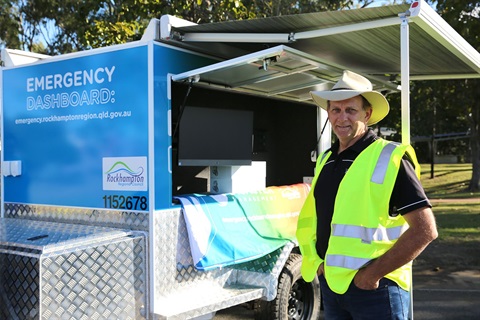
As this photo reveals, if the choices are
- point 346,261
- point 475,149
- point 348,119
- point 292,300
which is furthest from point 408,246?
point 475,149

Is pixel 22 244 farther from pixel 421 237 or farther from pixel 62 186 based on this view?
pixel 421 237

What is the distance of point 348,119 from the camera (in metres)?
2.65

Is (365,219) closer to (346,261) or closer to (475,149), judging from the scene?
(346,261)

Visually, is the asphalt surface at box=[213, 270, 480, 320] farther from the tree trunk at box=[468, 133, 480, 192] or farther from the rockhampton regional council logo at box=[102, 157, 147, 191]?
the tree trunk at box=[468, 133, 480, 192]

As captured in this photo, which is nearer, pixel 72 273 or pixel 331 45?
pixel 72 273

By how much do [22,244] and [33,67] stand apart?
1735mm

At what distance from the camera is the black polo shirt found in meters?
2.34

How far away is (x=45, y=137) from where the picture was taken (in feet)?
13.8

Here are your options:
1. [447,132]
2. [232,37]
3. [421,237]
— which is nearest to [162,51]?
[232,37]

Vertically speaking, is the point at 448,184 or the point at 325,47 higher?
the point at 325,47

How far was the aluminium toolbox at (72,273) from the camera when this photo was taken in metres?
2.97

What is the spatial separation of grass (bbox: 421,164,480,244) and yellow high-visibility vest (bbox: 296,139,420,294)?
24.6ft

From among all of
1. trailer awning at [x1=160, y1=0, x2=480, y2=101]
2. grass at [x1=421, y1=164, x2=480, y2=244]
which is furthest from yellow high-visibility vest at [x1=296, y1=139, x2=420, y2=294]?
grass at [x1=421, y1=164, x2=480, y2=244]

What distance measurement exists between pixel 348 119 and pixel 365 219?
1.75 ft
